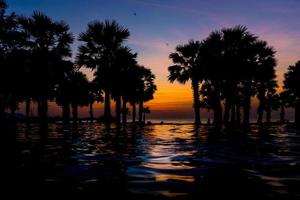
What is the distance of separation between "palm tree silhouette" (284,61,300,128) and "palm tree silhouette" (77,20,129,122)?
2834 cm

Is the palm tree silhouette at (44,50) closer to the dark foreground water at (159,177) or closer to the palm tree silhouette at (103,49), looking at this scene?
the palm tree silhouette at (103,49)

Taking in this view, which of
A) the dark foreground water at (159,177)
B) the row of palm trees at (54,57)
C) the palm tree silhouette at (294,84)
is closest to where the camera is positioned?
the dark foreground water at (159,177)

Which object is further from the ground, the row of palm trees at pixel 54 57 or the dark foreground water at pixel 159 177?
the row of palm trees at pixel 54 57

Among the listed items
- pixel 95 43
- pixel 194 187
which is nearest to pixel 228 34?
pixel 95 43

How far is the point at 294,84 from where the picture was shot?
47.0 m

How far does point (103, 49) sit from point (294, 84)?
30735 mm

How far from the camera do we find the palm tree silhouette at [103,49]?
1192 inches

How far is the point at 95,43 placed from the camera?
3073 cm

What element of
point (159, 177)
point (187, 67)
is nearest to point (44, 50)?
point (187, 67)

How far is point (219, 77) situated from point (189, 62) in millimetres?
5943

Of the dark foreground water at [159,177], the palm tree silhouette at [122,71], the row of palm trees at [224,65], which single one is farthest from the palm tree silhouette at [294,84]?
the dark foreground water at [159,177]

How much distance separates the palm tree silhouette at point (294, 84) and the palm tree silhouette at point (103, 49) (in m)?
28.3

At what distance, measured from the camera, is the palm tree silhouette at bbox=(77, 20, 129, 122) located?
1192 inches

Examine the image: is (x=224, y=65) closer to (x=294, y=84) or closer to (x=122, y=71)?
(x=122, y=71)
